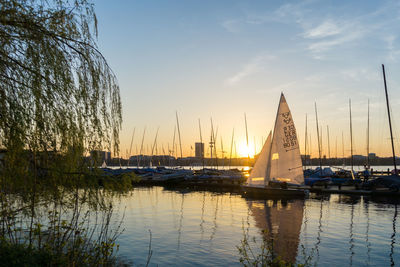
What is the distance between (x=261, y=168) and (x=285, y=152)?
11.3 ft

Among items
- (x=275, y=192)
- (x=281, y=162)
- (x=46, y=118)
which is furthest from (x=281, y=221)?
(x=46, y=118)

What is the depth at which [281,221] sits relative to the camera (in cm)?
2664

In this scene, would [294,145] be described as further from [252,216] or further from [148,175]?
[148,175]

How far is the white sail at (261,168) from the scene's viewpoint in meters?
39.4

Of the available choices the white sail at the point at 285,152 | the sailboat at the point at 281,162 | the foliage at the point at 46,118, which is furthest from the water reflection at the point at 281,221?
the foliage at the point at 46,118

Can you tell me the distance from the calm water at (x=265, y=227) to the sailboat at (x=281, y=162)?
2.04 metres

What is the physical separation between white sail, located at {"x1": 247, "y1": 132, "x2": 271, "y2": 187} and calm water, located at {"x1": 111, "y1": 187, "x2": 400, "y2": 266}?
2.96 meters

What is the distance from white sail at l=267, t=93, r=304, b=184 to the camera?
127 feet

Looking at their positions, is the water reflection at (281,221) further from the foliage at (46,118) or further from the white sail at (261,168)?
the foliage at (46,118)

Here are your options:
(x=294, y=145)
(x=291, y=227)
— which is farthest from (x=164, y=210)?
(x=294, y=145)

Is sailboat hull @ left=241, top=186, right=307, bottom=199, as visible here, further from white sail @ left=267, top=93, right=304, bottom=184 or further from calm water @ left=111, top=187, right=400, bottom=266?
white sail @ left=267, top=93, right=304, bottom=184

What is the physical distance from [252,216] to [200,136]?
54990 mm

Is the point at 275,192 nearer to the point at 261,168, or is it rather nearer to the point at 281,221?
the point at 261,168

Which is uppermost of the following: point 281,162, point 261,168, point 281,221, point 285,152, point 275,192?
point 285,152
